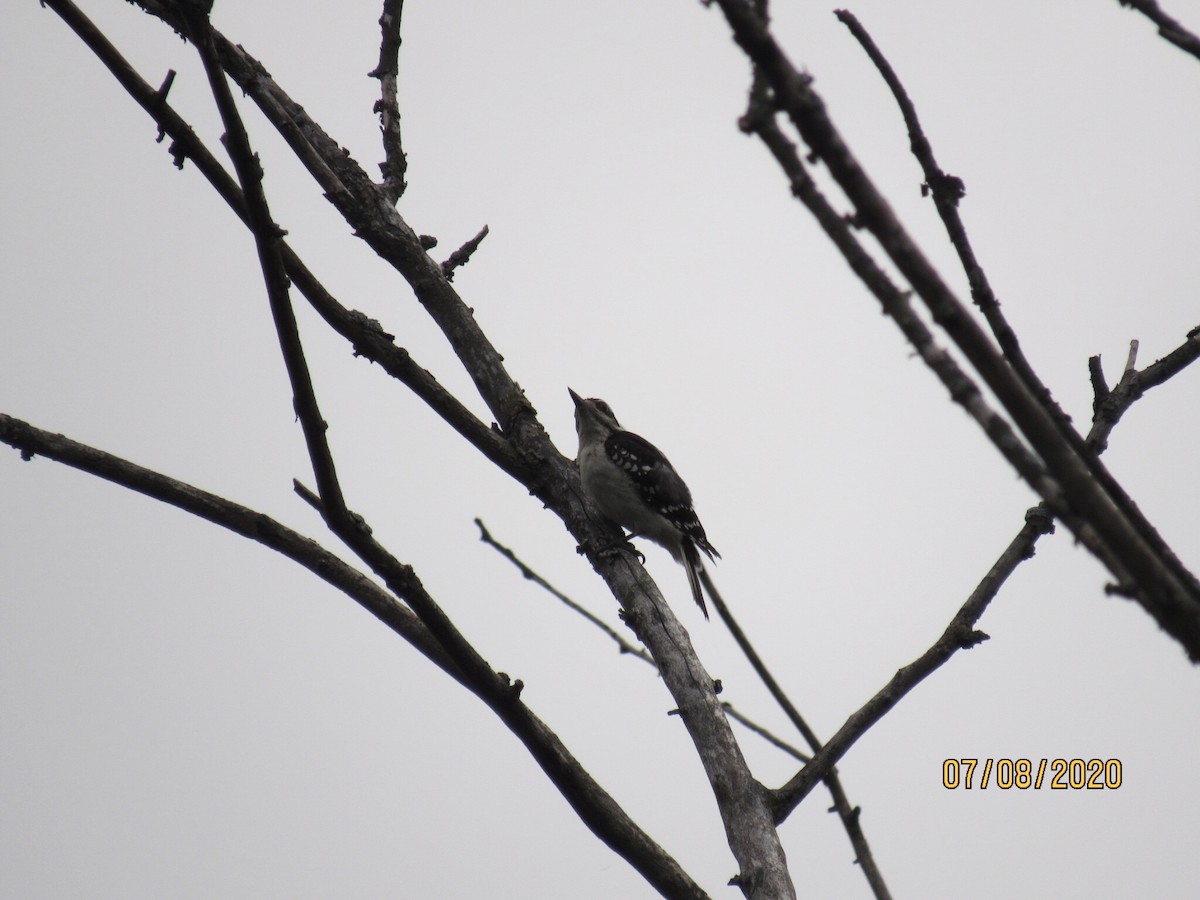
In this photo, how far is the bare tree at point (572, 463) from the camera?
1.21 m

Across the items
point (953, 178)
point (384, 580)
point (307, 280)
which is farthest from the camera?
point (307, 280)

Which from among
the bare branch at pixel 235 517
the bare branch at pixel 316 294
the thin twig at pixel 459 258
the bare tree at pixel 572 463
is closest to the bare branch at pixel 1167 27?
the bare tree at pixel 572 463

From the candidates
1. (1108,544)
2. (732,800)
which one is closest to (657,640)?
(732,800)

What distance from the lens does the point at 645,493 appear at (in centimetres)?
711

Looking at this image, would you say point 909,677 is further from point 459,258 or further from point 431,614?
point 459,258

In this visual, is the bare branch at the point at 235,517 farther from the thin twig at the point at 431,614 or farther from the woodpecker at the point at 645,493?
the woodpecker at the point at 645,493

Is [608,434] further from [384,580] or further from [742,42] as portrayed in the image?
[742,42]

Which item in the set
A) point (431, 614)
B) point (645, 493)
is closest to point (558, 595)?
point (431, 614)

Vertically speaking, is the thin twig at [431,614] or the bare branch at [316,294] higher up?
the bare branch at [316,294]

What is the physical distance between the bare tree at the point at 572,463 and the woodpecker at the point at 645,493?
2.51 m

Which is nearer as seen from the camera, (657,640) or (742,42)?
(742,42)

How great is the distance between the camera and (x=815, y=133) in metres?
1.22

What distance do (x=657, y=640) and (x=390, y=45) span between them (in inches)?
127

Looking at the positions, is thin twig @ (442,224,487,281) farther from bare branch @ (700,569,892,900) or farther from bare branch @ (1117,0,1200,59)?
bare branch @ (1117,0,1200,59)
